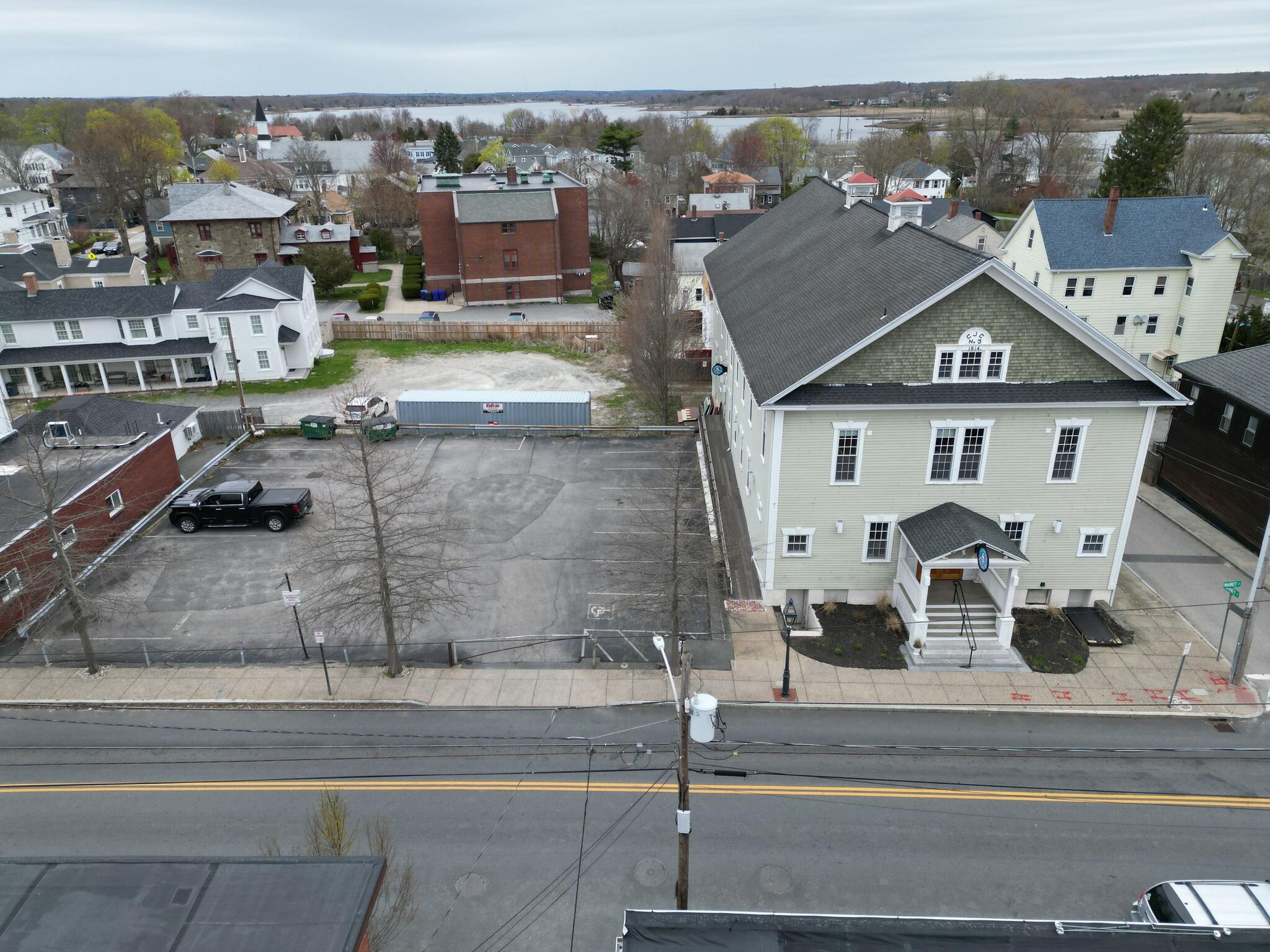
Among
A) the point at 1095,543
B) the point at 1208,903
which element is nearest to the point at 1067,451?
the point at 1095,543

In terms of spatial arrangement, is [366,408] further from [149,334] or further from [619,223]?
[619,223]

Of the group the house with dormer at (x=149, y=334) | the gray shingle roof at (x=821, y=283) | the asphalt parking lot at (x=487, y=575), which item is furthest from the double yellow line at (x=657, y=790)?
the house with dormer at (x=149, y=334)

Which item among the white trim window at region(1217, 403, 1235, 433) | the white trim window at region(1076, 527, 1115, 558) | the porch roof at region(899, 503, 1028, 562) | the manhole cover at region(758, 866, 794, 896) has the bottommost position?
the manhole cover at region(758, 866, 794, 896)

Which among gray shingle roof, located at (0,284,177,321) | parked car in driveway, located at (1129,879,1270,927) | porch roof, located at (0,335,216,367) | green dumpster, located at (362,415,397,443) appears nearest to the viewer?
parked car in driveway, located at (1129,879,1270,927)

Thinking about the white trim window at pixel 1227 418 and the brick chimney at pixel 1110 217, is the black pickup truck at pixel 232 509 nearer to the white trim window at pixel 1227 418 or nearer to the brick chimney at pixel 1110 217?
the white trim window at pixel 1227 418

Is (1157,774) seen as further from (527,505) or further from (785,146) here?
(785,146)

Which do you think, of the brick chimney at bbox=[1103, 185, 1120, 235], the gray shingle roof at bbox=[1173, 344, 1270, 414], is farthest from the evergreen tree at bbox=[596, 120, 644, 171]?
the gray shingle roof at bbox=[1173, 344, 1270, 414]

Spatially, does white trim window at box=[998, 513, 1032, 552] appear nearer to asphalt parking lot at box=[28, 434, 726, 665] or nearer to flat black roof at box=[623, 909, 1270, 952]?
asphalt parking lot at box=[28, 434, 726, 665]
